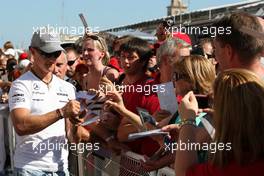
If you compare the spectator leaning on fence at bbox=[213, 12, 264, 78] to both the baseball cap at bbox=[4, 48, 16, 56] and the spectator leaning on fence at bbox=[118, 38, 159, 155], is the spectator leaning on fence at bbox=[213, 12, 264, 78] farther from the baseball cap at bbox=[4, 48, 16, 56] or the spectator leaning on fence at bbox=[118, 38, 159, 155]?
the baseball cap at bbox=[4, 48, 16, 56]

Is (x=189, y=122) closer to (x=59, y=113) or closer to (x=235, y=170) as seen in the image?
(x=235, y=170)

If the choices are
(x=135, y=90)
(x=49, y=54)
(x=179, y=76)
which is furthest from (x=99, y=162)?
(x=179, y=76)

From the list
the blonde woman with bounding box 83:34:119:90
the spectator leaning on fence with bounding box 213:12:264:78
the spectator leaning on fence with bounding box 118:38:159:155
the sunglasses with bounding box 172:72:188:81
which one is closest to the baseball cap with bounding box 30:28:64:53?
the spectator leaning on fence with bounding box 118:38:159:155

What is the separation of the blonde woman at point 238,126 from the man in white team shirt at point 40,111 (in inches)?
68.0

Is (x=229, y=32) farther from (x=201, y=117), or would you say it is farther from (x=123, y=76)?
(x=123, y=76)

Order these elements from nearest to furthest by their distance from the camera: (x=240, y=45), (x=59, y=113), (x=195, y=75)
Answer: (x=240, y=45) → (x=195, y=75) → (x=59, y=113)

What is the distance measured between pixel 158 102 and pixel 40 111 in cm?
95

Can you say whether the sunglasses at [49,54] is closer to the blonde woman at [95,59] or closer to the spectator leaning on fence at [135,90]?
the spectator leaning on fence at [135,90]

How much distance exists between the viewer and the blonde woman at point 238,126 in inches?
101

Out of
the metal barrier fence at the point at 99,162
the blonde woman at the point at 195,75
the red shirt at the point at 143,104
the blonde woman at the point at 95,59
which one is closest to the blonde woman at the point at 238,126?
the blonde woman at the point at 195,75

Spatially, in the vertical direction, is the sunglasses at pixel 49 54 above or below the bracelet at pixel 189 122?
above

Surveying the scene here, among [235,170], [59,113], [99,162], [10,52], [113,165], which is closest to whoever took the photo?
[235,170]

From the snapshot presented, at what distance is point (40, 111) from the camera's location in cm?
428

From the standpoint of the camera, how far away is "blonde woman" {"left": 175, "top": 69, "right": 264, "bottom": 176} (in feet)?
8.45
